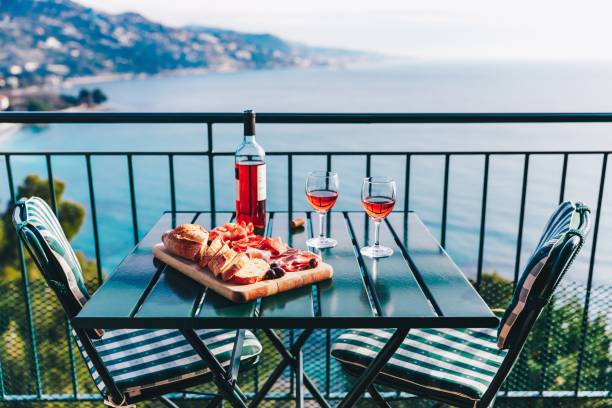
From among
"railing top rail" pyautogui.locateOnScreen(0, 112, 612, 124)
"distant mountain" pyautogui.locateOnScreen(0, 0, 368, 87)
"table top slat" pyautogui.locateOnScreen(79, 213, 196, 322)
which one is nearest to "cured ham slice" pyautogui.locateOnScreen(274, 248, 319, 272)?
"table top slat" pyautogui.locateOnScreen(79, 213, 196, 322)

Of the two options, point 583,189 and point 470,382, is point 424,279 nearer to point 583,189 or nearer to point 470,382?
point 470,382

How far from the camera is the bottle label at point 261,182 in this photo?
1908 mm

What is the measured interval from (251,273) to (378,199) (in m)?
0.55

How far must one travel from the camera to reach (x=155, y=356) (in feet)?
6.46

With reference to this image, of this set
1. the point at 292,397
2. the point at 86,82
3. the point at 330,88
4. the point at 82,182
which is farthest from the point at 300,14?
the point at 292,397

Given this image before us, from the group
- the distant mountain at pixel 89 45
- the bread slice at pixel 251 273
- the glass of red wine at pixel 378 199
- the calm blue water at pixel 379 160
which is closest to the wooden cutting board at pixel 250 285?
the bread slice at pixel 251 273

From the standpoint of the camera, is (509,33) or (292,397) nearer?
(292,397)

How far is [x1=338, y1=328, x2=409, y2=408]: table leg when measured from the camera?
146 cm

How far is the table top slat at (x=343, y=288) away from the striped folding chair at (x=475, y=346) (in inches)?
15.3

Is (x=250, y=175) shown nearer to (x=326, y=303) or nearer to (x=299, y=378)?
(x=326, y=303)

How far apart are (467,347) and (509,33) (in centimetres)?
7223

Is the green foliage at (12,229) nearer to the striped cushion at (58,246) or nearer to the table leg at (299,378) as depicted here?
the striped cushion at (58,246)

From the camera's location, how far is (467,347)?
2.06 m

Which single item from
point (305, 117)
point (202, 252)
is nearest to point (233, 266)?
point (202, 252)
